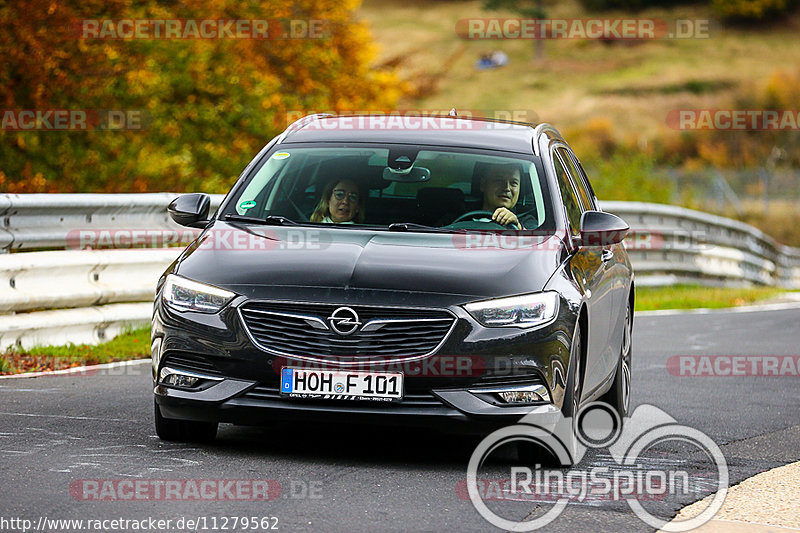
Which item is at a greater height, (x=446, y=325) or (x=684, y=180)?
(x=446, y=325)

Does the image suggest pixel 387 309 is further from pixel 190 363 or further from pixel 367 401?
pixel 190 363

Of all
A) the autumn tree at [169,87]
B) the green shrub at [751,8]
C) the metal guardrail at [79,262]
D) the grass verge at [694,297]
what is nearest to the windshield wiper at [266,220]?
the metal guardrail at [79,262]

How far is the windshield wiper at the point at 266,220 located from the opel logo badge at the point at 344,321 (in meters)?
1.23

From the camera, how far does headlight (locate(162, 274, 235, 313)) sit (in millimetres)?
7105

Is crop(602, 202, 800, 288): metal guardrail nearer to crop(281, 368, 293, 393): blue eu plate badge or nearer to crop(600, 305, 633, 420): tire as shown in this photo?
crop(600, 305, 633, 420): tire

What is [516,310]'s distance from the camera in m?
7.04

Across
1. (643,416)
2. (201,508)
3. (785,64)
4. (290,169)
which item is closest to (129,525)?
(201,508)

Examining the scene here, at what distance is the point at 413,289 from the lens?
6.99 meters

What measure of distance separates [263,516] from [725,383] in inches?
259

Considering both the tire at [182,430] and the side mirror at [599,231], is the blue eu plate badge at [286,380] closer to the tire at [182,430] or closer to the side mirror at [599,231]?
the tire at [182,430]

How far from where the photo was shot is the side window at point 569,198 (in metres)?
8.30

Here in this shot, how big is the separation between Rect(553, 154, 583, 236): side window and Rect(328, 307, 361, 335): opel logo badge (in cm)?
173

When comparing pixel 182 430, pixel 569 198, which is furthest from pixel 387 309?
pixel 569 198

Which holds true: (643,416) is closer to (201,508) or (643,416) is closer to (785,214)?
(201,508)
